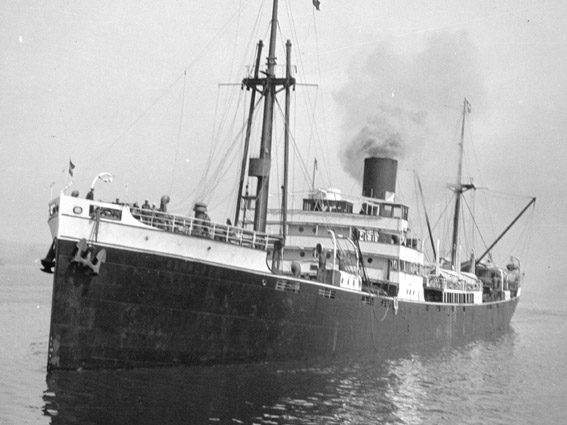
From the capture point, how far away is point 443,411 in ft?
74.4

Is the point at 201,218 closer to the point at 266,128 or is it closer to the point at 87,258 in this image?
the point at 87,258

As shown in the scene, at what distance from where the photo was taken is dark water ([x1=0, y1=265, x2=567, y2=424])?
60.6 feet

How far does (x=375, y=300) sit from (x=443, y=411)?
9.01 m

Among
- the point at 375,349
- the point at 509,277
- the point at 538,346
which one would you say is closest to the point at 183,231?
the point at 375,349

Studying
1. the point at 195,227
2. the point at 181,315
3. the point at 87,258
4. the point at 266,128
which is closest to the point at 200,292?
the point at 181,315

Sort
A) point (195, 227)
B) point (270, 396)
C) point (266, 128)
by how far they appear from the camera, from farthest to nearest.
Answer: point (266, 128)
point (195, 227)
point (270, 396)

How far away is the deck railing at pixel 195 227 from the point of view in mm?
23000

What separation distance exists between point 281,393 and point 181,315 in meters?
4.36

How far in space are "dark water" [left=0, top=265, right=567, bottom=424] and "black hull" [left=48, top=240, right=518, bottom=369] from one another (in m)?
0.61

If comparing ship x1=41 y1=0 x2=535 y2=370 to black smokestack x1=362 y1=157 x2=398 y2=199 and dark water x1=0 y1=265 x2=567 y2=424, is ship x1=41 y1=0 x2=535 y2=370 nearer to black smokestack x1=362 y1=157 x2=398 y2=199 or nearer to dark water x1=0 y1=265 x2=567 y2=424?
dark water x1=0 y1=265 x2=567 y2=424

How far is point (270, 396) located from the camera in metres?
21.4

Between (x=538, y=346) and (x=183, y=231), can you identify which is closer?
(x=183, y=231)

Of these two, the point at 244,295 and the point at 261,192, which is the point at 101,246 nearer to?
the point at 244,295

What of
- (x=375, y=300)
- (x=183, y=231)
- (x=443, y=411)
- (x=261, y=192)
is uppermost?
(x=261, y=192)
